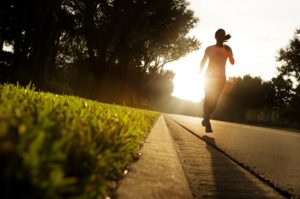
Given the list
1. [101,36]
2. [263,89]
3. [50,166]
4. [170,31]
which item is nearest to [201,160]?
[50,166]

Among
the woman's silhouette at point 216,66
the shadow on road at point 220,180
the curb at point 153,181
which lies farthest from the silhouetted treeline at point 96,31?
the curb at point 153,181

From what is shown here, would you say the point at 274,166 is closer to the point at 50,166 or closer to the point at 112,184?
the point at 112,184

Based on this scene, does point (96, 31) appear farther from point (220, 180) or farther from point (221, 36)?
point (220, 180)

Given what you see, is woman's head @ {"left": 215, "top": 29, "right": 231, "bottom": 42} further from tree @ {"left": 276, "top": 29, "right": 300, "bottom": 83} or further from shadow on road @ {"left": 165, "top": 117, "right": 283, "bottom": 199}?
tree @ {"left": 276, "top": 29, "right": 300, "bottom": 83}

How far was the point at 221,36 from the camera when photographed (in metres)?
9.40

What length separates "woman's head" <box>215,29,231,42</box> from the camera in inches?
365

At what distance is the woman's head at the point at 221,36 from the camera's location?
927 cm

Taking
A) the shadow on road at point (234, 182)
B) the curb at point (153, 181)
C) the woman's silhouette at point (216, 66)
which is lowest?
the shadow on road at point (234, 182)

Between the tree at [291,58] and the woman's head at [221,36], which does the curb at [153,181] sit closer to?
the woman's head at [221,36]

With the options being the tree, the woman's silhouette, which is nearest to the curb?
the woman's silhouette

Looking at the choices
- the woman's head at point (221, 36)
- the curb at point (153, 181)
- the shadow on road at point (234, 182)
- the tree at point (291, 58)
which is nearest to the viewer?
the curb at point (153, 181)

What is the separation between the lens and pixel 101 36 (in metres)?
23.6

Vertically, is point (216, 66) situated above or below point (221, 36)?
below

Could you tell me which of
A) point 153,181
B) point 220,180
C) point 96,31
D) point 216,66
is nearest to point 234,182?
point 220,180
